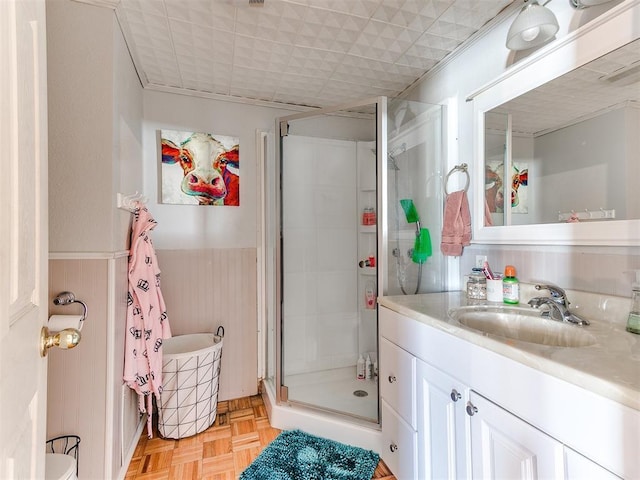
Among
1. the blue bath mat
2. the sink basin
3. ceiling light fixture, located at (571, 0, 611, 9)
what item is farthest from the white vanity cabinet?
ceiling light fixture, located at (571, 0, 611, 9)

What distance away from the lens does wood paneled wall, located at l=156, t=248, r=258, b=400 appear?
2199 millimetres

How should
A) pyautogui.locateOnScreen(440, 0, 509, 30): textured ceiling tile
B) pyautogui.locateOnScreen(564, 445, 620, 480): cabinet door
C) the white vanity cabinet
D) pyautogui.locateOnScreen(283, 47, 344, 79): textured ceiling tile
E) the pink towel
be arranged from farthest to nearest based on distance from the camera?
pyautogui.locateOnScreen(283, 47, 344, 79): textured ceiling tile < the pink towel < pyautogui.locateOnScreen(440, 0, 509, 30): textured ceiling tile < the white vanity cabinet < pyautogui.locateOnScreen(564, 445, 620, 480): cabinet door

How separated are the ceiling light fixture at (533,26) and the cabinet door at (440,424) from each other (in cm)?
135

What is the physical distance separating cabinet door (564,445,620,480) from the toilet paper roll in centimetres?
158

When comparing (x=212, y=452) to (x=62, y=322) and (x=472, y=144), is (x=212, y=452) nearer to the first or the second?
(x=62, y=322)

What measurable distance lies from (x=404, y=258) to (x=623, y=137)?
1023 millimetres

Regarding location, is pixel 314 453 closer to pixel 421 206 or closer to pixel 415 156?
pixel 421 206

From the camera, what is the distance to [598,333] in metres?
0.98

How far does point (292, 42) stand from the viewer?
172cm

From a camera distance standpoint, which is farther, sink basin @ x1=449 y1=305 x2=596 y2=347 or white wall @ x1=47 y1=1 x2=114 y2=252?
white wall @ x1=47 y1=1 x2=114 y2=252

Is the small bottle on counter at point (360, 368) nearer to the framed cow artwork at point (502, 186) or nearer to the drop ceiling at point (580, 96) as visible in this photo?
the framed cow artwork at point (502, 186)

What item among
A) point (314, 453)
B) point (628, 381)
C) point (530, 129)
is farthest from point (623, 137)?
point (314, 453)

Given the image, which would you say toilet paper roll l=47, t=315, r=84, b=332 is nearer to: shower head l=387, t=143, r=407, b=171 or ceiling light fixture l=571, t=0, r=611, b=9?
shower head l=387, t=143, r=407, b=171

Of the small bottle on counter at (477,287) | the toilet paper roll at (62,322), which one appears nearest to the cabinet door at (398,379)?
the small bottle on counter at (477,287)
